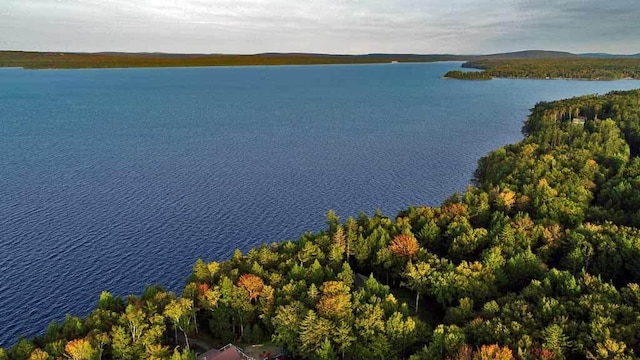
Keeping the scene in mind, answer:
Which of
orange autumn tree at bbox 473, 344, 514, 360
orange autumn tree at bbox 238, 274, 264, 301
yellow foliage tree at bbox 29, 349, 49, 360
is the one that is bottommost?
yellow foliage tree at bbox 29, 349, 49, 360

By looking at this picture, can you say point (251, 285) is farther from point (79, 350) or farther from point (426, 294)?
point (426, 294)

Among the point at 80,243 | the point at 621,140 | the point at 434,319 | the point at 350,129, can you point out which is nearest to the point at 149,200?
the point at 80,243

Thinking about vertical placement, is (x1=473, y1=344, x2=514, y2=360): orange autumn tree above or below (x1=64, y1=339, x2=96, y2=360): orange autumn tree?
above

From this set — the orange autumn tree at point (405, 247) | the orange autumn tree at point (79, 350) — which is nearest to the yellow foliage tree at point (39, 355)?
the orange autumn tree at point (79, 350)

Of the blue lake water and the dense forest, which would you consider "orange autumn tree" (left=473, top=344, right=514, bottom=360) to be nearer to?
the dense forest

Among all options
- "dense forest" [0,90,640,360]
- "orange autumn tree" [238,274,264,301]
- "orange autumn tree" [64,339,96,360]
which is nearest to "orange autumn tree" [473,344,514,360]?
"dense forest" [0,90,640,360]

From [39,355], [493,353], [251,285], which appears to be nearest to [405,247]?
[251,285]
